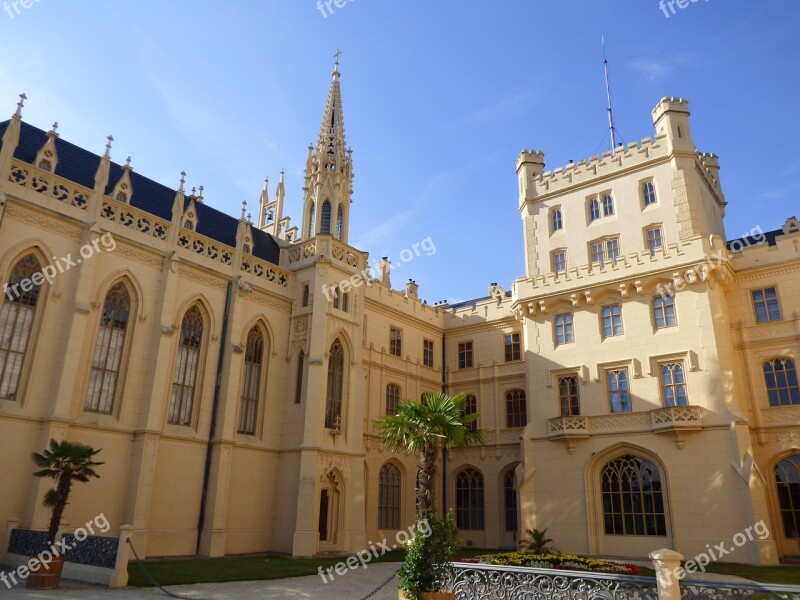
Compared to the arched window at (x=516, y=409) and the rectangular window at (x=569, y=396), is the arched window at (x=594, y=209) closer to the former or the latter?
the rectangular window at (x=569, y=396)

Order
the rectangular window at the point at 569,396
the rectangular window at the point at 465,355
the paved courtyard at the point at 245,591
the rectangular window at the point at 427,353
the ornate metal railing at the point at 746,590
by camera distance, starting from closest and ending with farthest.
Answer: the ornate metal railing at the point at 746,590, the paved courtyard at the point at 245,591, the rectangular window at the point at 569,396, the rectangular window at the point at 427,353, the rectangular window at the point at 465,355

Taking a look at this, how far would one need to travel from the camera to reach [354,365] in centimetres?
2708

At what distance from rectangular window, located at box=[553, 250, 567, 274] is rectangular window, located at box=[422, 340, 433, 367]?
846 cm

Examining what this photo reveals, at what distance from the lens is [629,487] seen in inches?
989

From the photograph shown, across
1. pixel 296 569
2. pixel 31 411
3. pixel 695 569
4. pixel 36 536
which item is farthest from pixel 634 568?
pixel 31 411

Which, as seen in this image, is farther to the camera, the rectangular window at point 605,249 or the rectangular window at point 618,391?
the rectangular window at point 605,249

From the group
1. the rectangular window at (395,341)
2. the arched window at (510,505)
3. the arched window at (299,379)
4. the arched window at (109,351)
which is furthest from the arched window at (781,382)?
the arched window at (109,351)

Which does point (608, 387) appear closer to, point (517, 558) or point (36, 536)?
point (517, 558)

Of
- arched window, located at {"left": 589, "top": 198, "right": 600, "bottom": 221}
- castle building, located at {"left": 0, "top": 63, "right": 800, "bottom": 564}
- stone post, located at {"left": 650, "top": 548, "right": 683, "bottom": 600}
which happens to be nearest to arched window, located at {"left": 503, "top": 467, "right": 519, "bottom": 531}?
castle building, located at {"left": 0, "top": 63, "right": 800, "bottom": 564}

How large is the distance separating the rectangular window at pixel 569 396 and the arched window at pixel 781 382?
24.5 feet

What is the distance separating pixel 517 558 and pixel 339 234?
16489 millimetres

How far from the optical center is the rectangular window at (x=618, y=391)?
26.1 meters

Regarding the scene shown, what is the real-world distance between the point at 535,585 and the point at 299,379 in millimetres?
15887

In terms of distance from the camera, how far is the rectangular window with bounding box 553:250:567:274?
1193 inches
